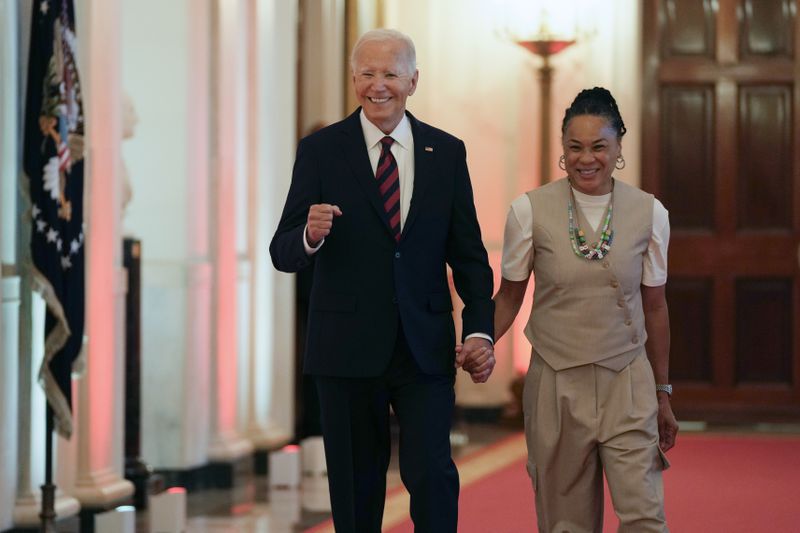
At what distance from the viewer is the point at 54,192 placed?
18.2ft

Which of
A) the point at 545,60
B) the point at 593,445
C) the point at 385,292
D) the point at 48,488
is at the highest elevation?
the point at 545,60

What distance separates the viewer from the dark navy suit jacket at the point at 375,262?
13.0 feet

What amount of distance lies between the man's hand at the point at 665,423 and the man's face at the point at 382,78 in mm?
1035

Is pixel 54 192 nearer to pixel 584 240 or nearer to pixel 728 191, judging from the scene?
pixel 584 240

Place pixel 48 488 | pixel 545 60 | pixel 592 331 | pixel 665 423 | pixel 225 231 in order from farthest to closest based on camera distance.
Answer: pixel 545 60 < pixel 225 231 < pixel 48 488 < pixel 665 423 < pixel 592 331

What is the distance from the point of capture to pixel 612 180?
429cm

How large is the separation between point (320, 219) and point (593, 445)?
989mm

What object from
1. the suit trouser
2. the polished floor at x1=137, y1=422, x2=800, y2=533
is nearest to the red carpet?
the polished floor at x1=137, y1=422, x2=800, y2=533

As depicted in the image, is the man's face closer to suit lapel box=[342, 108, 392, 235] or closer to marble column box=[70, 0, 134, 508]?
suit lapel box=[342, 108, 392, 235]

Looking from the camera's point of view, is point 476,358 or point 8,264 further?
point 8,264

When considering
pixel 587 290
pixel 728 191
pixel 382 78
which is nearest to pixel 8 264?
pixel 382 78

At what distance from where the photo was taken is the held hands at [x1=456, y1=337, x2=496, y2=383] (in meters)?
3.97

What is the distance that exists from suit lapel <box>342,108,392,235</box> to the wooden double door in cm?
686

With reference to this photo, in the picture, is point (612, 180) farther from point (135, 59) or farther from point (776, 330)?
point (776, 330)
